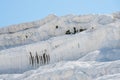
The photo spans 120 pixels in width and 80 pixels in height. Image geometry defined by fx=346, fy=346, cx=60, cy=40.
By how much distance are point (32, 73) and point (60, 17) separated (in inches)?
204

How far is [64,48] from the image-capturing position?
14.5 meters

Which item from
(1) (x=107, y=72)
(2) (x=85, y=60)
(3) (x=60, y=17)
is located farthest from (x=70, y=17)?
(1) (x=107, y=72)

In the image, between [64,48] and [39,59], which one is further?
[39,59]

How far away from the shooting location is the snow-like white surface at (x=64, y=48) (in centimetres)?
1102

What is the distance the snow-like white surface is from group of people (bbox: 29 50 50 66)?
101 mm

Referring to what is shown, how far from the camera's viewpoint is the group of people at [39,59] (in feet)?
48.8

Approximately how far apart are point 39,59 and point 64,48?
4.54ft

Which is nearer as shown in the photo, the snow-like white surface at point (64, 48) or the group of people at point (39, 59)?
the snow-like white surface at point (64, 48)

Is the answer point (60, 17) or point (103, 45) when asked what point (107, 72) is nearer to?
point (103, 45)

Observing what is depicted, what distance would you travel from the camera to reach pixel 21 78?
39.9ft

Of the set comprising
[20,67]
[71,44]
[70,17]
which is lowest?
[20,67]

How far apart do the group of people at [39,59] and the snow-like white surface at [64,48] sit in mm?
101

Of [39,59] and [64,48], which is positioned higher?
[64,48]

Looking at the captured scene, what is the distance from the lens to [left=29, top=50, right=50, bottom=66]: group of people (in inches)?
586
